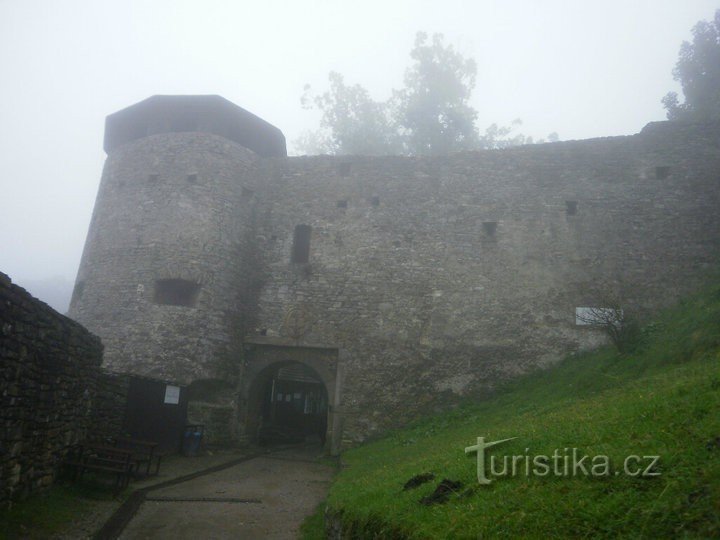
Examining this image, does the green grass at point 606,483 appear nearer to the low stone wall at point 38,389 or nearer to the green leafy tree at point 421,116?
the low stone wall at point 38,389

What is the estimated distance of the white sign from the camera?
35.1ft

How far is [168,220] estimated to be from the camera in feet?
41.5

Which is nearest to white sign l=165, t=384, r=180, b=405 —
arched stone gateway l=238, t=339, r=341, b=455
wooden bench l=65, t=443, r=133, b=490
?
arched stone gateway l=238, t=339, r=341, b=455

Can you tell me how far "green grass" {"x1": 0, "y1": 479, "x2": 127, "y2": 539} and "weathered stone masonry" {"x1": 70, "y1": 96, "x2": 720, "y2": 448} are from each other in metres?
4.98

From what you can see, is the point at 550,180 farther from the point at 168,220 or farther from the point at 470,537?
the point at 470,537

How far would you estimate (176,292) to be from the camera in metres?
12.5

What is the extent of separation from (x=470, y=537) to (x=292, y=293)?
10605 mm

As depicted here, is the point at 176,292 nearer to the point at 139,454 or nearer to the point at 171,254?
the point at 171,254

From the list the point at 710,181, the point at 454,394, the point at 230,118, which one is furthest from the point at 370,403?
the point at 710,181

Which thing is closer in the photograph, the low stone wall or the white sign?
the low stone wall

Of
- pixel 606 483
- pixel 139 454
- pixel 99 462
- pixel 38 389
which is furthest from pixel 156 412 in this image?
pixel 606 483

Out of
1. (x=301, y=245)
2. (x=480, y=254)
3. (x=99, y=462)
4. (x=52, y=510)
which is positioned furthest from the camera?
(x=301, y=245)

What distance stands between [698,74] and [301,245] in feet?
61.4

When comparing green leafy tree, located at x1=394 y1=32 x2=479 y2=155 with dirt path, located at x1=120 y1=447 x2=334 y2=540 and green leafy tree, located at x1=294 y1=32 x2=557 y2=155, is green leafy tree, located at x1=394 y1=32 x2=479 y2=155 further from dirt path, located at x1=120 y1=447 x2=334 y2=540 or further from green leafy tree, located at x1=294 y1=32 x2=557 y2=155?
dirt path, located at x1=120 y1=447 x2=334 y2=540
